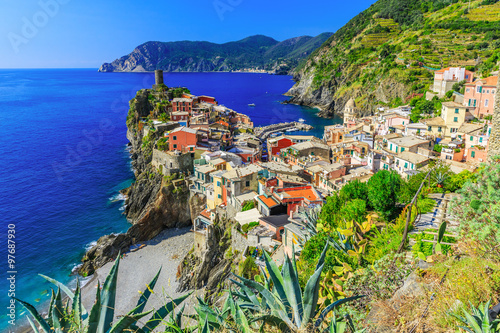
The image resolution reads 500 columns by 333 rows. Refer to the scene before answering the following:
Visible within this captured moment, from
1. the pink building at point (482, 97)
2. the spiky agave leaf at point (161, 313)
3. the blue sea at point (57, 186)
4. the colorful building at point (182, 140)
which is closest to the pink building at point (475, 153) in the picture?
the pink building at point (482, 97)

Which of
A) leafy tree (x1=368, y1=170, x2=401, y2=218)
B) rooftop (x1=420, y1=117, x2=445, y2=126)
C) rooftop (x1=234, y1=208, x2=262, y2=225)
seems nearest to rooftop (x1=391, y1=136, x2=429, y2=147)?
rooftop (x1=420, y1=117, x2=445, y2=126)

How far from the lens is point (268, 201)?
21734 millimetres

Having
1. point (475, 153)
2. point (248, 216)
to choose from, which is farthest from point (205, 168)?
point (475, 153)

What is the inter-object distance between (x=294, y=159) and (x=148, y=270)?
18.1 metres

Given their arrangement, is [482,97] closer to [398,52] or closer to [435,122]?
[435,122]

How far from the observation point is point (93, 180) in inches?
1623

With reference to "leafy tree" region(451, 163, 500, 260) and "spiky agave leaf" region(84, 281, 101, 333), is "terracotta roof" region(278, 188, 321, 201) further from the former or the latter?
"spiky agave leaf" region(84, 281, 101, 333)

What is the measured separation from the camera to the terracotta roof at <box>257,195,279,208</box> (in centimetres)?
2123

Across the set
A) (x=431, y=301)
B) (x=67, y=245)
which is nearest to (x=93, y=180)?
(x=67, y=245)

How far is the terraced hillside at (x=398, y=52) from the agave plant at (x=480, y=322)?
52.2m

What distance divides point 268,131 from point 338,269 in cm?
5426

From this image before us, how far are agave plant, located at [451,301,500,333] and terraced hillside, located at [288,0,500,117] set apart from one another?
5219 cm

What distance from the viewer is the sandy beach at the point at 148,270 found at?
21.9 metres

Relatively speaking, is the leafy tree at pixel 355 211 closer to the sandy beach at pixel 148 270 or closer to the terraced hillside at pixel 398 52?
the sandy beach at pixel 148 270
